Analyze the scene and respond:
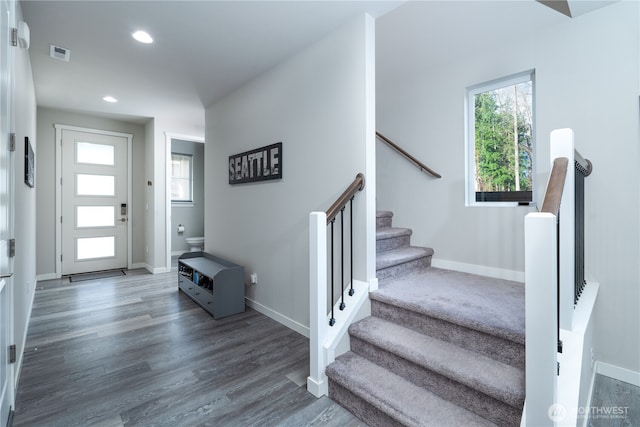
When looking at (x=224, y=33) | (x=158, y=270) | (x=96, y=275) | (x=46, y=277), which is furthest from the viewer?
(x=158, y=270)

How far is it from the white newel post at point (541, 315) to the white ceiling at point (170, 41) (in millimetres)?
1891

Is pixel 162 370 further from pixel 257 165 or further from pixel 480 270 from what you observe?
pixel 480 270

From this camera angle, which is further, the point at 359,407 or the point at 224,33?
the point at 224,33

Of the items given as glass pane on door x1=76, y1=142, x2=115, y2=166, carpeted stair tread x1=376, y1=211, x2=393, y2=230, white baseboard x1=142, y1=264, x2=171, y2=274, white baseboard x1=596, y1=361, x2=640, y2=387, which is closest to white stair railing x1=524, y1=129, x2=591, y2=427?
white baseboard x1=596, y1=361, x2=640, y2=387

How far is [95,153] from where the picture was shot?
5305 mm

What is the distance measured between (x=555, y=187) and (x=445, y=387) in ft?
3.68

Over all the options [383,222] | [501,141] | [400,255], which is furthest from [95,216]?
[501,141]

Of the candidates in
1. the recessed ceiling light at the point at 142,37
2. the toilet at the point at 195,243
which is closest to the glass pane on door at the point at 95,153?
the toilet at the point at 195,243

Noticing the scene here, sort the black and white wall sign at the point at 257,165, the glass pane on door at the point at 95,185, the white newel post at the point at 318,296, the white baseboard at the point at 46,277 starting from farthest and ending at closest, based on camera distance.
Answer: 1. the glass pane on door at the point at 95,185
2. the white baseboard at the point at 46,277
3. the black and white wall sign at the point at 257,165
4. the white newel post at the point at 318,296

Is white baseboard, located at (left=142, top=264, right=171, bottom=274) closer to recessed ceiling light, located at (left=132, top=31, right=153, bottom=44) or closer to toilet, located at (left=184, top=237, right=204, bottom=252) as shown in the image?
toilet, located at (left=184, top=237, right=204, bottom=252)

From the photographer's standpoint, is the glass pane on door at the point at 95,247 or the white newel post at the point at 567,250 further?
the glass pane on door at the point at 95,247

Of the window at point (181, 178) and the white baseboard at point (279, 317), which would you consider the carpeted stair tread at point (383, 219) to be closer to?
the white baseboard at point (279, 317)

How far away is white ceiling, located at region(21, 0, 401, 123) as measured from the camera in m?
2.27

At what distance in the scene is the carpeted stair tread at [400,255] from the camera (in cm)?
260
